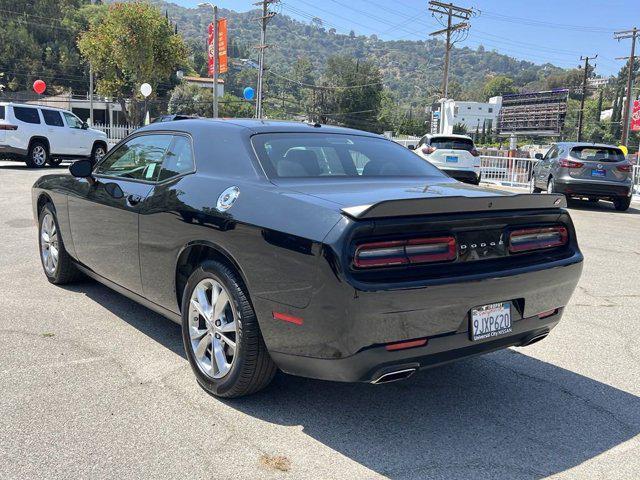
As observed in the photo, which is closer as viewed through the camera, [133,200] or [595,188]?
[133,200]

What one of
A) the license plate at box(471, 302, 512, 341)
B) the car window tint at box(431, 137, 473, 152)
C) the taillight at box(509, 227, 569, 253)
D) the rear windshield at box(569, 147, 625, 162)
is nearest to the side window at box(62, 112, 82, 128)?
the car window tint at box(431, 137, 473, 152)

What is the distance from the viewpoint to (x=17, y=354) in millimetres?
4070

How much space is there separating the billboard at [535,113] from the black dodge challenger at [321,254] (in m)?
120

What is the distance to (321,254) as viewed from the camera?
108 inches

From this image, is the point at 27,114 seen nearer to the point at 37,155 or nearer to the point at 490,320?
the point at 37,155

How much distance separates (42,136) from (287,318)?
18.1m

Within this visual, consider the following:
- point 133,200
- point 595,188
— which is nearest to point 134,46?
point 595,188

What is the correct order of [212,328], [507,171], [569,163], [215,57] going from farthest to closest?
[215,57]
[507,171]
[569,163]
[212,328]

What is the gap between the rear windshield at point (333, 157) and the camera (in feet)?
12.1

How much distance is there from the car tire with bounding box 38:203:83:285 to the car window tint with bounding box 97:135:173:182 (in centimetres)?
95

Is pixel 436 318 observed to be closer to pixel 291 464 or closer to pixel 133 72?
pixel 291 464

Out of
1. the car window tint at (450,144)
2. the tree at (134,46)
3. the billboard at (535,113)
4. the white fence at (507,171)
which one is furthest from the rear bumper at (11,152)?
the billboard at (535,113)

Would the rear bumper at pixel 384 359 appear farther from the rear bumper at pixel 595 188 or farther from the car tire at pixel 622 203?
the car tire at pixel 622 203

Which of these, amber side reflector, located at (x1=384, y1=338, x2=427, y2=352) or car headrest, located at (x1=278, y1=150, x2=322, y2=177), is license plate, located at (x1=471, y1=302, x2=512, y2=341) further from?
car headrest, located at (x1=278, y1=150, x2=322, y2=177)
